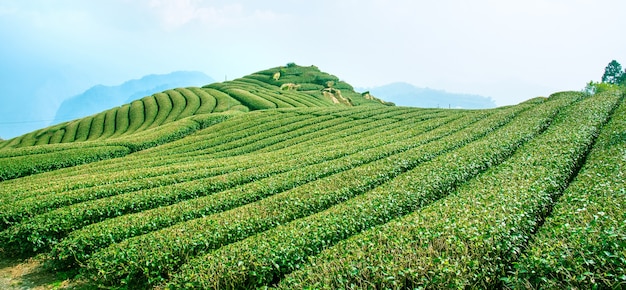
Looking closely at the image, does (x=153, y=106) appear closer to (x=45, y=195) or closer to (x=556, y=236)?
(x=45, y=195)

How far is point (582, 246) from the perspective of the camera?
857 centimetres

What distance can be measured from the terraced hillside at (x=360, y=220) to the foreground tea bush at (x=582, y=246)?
0.14 ft

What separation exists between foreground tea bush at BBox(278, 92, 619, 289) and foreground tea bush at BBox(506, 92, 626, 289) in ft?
2.30

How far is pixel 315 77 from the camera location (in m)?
143

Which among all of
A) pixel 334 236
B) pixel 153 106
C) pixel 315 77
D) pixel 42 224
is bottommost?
pixel 334 236

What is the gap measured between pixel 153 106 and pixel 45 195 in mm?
66730

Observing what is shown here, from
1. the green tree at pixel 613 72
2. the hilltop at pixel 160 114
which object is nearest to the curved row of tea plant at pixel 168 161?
the hilltop at pixel 160 114

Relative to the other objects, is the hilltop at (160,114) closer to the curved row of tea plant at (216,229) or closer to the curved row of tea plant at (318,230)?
the curved row of tea plant at (216,229)

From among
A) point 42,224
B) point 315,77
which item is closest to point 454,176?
point 42,224

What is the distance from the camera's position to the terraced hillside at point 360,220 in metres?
8.95

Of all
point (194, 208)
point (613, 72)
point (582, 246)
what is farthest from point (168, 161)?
point (613, 72)

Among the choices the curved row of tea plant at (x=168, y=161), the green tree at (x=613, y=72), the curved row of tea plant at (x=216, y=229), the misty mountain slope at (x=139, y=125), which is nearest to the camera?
the curved row of tea plant at (x=216, y=229)

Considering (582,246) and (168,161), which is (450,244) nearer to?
(582,246)

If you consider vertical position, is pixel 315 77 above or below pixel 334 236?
above
